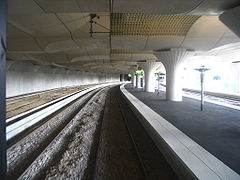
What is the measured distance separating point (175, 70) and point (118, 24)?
5.71 metres

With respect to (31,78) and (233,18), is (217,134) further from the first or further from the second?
(31,78)

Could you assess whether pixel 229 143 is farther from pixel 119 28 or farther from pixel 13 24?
pixel 13 24

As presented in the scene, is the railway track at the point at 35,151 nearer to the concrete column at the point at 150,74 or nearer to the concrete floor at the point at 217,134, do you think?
the concrete floor at the point at 217,134

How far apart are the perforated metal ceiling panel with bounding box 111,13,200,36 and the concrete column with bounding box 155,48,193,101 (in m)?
2.59

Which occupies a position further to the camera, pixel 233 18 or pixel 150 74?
pixel 150 74

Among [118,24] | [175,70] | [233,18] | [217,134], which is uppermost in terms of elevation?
[118,24]

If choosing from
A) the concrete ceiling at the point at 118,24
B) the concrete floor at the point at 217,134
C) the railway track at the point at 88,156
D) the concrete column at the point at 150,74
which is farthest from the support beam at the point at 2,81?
the concrete column at the point at 150,74

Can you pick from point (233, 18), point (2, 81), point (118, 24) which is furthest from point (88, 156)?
point (118, 24)

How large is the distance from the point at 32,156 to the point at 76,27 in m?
6.87

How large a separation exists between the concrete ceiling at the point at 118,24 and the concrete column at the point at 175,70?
1.92ft

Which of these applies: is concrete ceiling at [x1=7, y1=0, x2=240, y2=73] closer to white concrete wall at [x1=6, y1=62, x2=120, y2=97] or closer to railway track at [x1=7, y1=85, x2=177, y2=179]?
railway track at [x1=7, y1=85, x2=177, y2=179]

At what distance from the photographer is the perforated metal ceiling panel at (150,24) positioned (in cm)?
959

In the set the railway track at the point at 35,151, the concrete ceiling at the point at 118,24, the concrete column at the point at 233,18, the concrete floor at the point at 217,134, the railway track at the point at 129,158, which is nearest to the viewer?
the concrete floor at the point at 217,134

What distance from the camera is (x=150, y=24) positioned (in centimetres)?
1061
